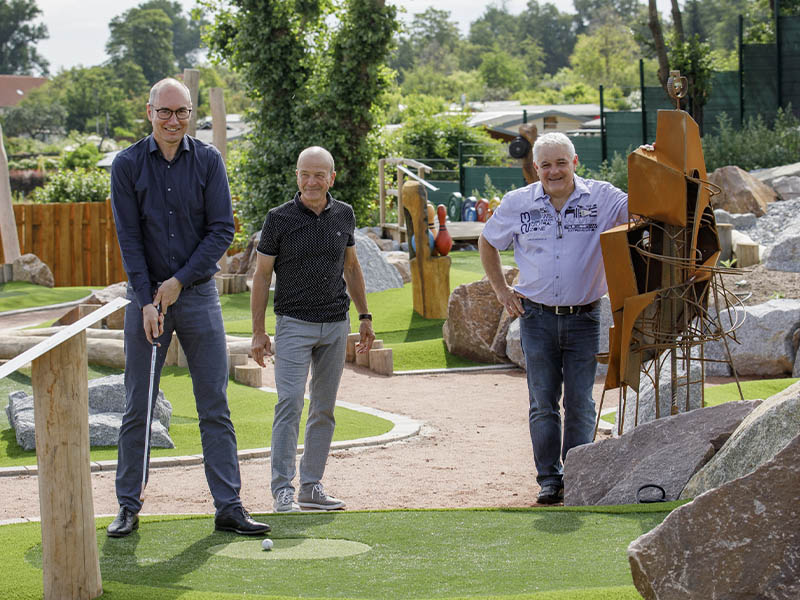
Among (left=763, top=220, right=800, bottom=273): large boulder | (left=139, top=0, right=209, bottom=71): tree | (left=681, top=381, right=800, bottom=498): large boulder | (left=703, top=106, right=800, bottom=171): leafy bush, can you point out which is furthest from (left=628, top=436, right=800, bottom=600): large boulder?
(left=139, top=0, right=209, bottom=71): tree

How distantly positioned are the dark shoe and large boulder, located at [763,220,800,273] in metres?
7.31

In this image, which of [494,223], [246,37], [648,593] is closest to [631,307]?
[494,223]

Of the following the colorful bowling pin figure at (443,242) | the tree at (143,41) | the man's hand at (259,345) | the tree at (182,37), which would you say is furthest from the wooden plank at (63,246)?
the tree at (182,37)

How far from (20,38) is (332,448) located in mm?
141268

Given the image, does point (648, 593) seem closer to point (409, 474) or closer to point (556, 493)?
point (556, 493)

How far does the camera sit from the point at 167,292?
14.5 feet

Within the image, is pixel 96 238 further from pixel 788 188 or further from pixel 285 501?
pixel 285 501

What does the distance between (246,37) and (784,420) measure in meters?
17.8

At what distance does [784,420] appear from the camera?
13.6ft

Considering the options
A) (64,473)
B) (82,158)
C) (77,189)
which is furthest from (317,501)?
(82,158)

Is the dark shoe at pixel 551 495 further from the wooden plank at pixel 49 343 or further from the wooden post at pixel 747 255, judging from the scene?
the wooden post at pixel 747 255

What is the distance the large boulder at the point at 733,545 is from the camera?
2.88 meters

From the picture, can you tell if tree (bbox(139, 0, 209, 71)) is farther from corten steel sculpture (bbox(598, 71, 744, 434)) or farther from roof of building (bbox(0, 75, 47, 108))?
corten steel sculpture (bbox(598, 71, 744, 434))

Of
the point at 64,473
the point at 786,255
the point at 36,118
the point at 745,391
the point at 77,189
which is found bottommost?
the point at 745,391
